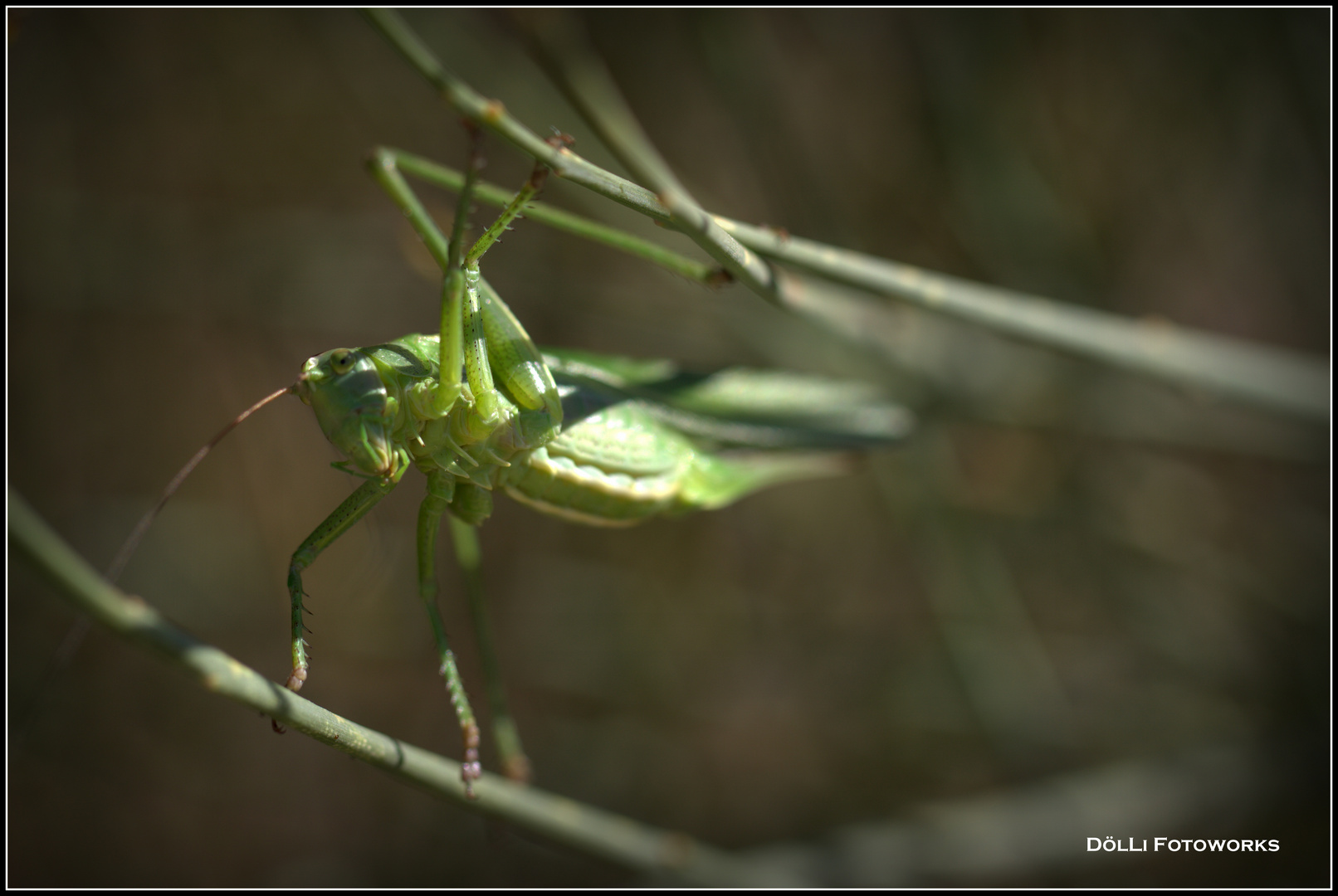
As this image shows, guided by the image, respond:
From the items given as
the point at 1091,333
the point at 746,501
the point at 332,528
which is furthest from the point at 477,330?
the point at 746,501

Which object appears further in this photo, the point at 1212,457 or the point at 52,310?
the point at 52,310

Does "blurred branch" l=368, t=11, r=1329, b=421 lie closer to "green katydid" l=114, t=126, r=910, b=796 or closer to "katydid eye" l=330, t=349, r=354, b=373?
"green katydid" l=114, t=126, r=910, b=796

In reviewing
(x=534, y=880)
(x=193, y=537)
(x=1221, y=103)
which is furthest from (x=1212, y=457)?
(x=193, y=537)

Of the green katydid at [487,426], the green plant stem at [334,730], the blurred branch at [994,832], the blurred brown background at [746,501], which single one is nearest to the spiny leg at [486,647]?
the green katydid at [487,426]

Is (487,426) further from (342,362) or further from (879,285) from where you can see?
(879,285)

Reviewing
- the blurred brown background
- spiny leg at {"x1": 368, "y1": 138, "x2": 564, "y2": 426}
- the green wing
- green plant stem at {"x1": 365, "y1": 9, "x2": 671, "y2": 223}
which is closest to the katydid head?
spiny leg at {"x1": 368, "y1": 138, "x2": 564, "y2": 426}

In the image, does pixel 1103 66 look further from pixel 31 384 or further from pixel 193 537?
pixel 31 384

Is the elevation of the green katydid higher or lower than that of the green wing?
lower
